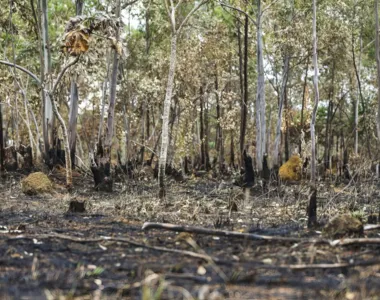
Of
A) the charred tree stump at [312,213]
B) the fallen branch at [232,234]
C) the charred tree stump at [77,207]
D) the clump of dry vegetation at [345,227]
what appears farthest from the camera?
the charred tree stump at [77,207]

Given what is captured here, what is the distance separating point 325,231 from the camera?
5.14m

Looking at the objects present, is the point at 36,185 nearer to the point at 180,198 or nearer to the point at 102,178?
the point at 102,178

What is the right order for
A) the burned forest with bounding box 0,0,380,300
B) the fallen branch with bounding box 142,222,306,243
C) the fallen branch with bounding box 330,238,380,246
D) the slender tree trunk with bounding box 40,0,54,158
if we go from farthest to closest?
the slender tree trunk with bounding box 40,0,54,158
the fallen branch with bounding box 142,222,306,243
the fallen branch with bounding box 330,238,380,246
the burned forest with bounding box 0,0,380,300

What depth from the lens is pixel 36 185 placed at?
34.4 ft

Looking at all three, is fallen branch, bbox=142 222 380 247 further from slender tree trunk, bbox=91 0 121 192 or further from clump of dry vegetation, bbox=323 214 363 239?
slender tree trunk, bbox=91 0 121 192

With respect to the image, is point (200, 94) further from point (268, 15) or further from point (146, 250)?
point (146, 250)

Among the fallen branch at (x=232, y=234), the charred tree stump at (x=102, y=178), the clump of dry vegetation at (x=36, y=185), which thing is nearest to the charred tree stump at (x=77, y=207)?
the clump of dry vegetation at (x=36, y=185)

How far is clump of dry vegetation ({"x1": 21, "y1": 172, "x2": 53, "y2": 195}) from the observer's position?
1045 cm

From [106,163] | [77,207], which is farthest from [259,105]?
[77,207]

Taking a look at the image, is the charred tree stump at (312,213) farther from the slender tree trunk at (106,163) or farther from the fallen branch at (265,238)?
the slender tree trunk at (106,163)

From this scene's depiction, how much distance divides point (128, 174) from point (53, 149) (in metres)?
2.18

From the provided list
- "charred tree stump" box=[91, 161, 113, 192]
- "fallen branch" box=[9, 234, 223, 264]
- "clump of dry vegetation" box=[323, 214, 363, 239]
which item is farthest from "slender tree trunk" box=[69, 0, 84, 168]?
"clump of dry vegetation" box=[323, 214, 363, 239]

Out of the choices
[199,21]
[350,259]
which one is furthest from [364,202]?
[199,21]

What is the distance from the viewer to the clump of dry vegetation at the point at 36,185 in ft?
34.3
